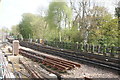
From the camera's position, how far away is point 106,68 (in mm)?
7586

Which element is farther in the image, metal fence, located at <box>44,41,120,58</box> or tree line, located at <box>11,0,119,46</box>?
tree line, located at <box>11,0,119,46</box>

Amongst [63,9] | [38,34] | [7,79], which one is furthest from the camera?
[38,34]

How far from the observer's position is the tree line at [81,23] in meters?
14.5

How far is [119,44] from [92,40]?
4005 mm

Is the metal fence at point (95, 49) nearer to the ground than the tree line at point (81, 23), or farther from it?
nearer to the ground

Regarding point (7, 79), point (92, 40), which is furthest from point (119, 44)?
point (7, 79)

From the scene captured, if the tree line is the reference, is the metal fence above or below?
below

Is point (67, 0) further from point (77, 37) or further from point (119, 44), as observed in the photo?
point (119, 44)

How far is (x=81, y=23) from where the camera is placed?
1823cm

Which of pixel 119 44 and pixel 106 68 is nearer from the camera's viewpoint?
pixel 106 68

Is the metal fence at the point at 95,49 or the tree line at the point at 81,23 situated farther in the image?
the tree line at the point at 81,23

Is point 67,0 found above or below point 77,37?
above

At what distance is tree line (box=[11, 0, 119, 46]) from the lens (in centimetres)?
1447

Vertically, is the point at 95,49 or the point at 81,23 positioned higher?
the point at 81,23
